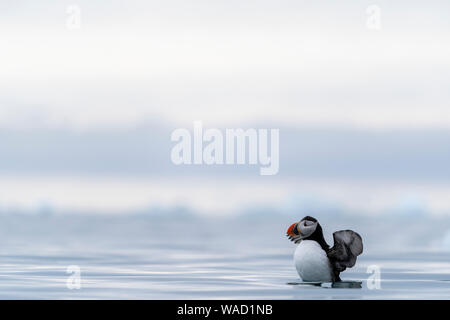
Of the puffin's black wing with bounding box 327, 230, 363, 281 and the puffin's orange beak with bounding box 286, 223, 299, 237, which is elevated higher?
the puffin's orange beak with bounding box 286, 223, 299, 237

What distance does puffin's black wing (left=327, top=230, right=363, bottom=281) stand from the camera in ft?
43.3

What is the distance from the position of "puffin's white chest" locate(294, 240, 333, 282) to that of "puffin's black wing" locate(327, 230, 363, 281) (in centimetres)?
11

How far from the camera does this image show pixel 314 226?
1341 centimetres

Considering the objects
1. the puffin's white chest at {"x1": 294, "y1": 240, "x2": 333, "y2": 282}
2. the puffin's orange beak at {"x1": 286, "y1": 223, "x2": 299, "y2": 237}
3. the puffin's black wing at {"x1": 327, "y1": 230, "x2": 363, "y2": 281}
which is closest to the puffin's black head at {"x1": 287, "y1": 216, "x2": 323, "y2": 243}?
the puffin's orange beak at {"x1": 286, "y1": 223, "x2": 299, "y2": 237}

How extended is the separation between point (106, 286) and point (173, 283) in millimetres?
1034

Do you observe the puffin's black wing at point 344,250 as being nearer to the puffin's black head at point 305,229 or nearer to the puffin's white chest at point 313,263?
the puffin's white chest at point 313,263

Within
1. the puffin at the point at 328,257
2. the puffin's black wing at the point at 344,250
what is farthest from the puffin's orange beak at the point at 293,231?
the puffin's black wing at the point at 344,250

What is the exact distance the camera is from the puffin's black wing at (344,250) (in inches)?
519

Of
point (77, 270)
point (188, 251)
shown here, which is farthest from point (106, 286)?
point (188, 251)

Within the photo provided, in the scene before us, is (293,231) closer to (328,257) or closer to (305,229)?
(305,229)

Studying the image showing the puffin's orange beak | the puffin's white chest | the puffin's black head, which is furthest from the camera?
the puffin's orange beak

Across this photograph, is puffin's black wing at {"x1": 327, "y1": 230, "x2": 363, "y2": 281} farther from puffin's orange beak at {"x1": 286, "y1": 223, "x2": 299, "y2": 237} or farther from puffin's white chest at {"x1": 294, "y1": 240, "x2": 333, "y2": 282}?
puffin's orange beak at {"x1": 286, "y1": 223, "x2": 299, "y2": 237}

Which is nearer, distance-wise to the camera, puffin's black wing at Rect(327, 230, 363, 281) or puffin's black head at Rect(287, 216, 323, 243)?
puffin's black wing at Rect(327, 230, 363, 281)

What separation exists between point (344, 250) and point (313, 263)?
1.57ft
